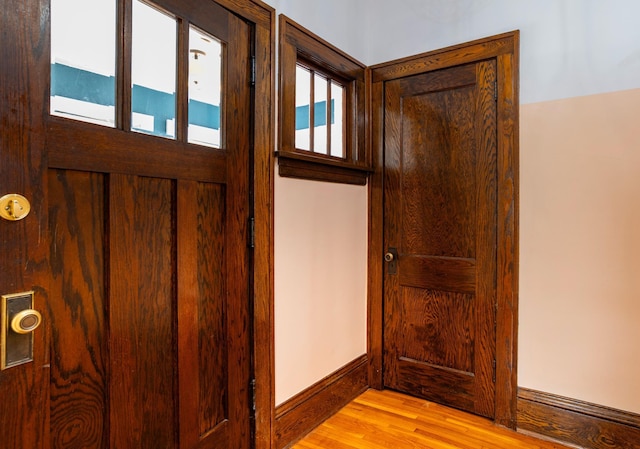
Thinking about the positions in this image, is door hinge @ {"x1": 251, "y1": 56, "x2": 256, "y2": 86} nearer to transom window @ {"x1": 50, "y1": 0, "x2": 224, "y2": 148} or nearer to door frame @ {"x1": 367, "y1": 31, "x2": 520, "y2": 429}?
transom window @ {"x1": 50, "y1": 0, "x2": 224, "y2": 148}

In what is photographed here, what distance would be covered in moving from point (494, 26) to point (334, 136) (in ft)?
3.56

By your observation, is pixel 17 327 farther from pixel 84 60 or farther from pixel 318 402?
pixel 318 402

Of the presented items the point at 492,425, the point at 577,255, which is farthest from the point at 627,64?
the point at 492,425

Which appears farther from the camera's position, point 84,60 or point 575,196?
point 575,196

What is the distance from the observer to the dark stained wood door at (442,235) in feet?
7.32

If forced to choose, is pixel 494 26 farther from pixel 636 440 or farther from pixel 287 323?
pixel 636 440

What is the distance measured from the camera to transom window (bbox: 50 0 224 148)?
3.73ft

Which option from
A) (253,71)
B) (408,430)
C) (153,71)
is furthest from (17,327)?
(408,430)

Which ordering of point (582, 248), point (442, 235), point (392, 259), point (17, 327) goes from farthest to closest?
point (392, 259), point (442, 235), point (582, 248), point (17, 327)

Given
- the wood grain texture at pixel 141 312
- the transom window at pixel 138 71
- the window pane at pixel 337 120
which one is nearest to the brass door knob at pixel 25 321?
the wood grain texture at pixel 141 312

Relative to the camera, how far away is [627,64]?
185 centimetres

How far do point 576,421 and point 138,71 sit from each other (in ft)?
8.32

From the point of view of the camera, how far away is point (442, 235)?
93.7 inches

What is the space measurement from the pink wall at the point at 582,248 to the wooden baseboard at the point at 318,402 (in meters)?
0.96
